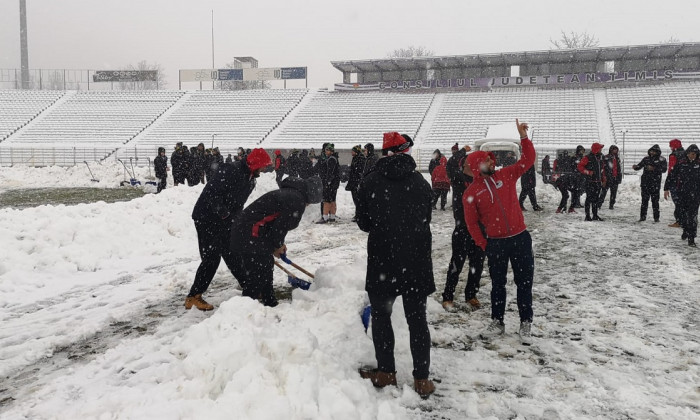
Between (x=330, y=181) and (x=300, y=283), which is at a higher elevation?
(x=330, y=181)

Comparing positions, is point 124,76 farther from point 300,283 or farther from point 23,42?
point 300,283

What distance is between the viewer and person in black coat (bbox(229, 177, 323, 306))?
185 inches

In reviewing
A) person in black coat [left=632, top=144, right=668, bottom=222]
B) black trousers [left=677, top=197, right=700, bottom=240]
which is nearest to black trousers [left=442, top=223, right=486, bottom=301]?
black trousers [left=677, top=197, right=700, bottom=240]

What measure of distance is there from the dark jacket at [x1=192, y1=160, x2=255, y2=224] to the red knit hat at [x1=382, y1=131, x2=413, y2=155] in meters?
2.11

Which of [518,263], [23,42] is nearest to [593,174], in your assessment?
[518,263]

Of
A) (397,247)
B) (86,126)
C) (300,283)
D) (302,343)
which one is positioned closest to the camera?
(397,247)

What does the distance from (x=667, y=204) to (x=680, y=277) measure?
10.2 meters

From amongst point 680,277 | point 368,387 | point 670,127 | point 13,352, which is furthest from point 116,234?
point 670,127

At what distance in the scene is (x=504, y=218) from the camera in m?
4.38

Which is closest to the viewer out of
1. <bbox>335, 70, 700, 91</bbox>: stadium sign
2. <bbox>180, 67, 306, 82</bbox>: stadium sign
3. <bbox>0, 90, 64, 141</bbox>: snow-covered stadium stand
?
<bbox>335, 70, 700, 91</bbox>: stadium sign

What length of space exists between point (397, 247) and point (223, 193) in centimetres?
234

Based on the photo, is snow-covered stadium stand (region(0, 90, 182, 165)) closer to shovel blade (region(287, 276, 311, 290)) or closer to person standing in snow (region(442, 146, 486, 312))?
shovel blade (region(287, 276, 311, 290))

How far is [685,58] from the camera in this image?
39.3 meters

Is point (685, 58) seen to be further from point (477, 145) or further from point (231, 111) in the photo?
point (231, 111)
